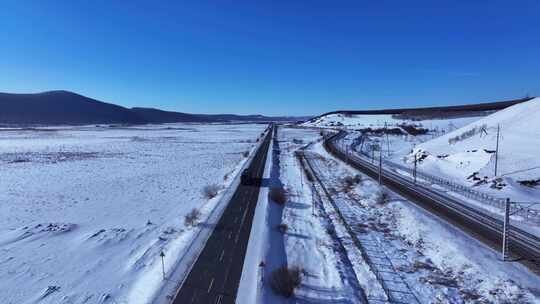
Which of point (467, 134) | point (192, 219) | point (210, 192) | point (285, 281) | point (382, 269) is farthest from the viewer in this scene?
point (467, 134)

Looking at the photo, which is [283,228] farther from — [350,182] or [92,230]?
[350,182]

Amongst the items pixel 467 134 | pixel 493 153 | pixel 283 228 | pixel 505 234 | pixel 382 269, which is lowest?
pixel 382 269

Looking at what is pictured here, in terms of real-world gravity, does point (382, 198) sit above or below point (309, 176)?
above

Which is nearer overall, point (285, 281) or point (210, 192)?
point (285, 281)

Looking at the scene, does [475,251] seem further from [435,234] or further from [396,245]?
[396,245]

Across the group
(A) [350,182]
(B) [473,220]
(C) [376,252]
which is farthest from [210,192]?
(B) [473,220]

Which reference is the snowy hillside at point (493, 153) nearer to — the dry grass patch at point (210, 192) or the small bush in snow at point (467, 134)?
the small bush in snow at point (467, 134)

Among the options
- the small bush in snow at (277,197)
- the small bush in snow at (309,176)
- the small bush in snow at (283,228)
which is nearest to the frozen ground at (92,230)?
the small bush in snow at (277,197)
